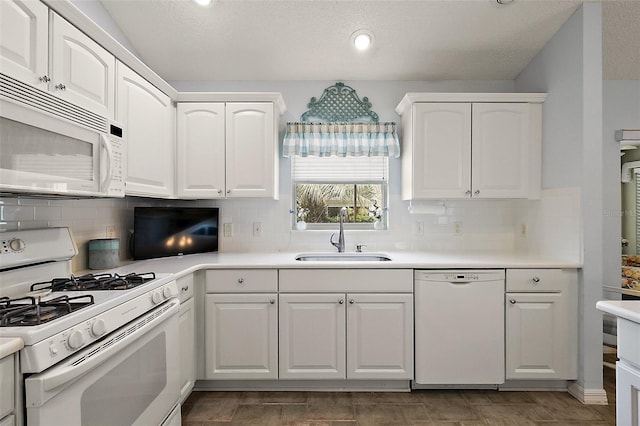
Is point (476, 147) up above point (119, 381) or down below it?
above

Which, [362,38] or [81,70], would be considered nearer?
[81,70]

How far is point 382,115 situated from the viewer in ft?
10.6

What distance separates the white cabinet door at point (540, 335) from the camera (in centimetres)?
246

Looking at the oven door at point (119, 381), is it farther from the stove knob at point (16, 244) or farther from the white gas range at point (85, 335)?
the stove knob at point (16, 244)

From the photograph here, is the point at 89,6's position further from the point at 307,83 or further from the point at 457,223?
the point at 457,223

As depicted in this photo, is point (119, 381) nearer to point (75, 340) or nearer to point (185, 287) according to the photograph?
point (75, 340)

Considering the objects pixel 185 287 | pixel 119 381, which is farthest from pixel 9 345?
pixel 185 287

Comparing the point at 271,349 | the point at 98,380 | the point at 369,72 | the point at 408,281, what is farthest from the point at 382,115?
the point at 98,380

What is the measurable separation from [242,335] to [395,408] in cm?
109

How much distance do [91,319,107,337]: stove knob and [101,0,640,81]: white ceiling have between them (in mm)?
2195

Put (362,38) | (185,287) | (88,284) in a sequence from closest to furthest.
Answer: (88,284) → (185,287) → (362,38)

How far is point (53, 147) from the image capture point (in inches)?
58.7

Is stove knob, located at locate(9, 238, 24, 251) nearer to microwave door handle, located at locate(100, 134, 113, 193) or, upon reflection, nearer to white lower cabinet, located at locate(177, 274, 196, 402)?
microwave door handle, located at locate(100, 134, 113, 193)

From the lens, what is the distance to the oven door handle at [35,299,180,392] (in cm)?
108
